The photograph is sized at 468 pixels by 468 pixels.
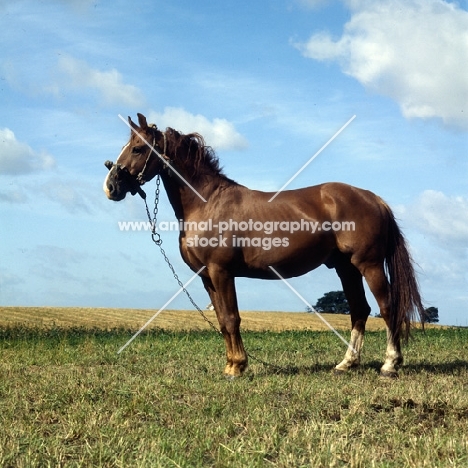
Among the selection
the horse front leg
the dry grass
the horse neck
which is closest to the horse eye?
the horse neck

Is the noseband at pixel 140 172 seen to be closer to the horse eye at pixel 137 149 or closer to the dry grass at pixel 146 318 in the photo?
the horse eye at pixel 137 149

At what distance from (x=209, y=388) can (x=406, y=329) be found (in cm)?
284

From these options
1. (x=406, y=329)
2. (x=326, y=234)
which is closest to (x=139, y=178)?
(x=326, y=234)

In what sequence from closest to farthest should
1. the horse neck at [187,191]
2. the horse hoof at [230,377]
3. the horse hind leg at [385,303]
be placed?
1. the horse hoof at [230,377]
2. the horse neck at [187,191]
3. the horse hind leg at [385,303]

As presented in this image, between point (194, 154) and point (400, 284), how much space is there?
10.1ft

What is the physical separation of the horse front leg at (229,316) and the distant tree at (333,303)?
101 ft

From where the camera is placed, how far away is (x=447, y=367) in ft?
29.5

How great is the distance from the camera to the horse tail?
320 inches

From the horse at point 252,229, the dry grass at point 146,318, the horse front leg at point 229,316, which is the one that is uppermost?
the horse at point 252,229

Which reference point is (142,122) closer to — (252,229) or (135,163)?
(135,163)

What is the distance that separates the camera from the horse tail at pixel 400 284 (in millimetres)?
8133

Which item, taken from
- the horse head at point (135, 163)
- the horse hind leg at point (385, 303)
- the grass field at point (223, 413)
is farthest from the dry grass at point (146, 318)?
the horse head at point (135, 163)

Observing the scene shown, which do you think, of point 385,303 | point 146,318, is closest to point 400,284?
point 385,303

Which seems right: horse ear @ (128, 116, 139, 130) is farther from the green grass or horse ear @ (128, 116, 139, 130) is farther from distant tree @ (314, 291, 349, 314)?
distant tree @ (314, 291, 349, 314)
